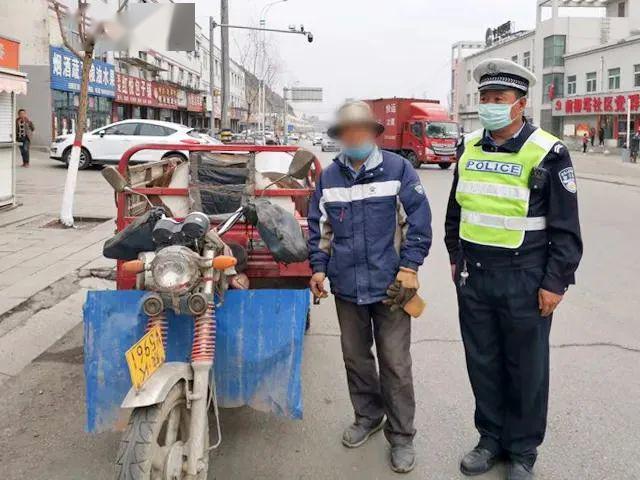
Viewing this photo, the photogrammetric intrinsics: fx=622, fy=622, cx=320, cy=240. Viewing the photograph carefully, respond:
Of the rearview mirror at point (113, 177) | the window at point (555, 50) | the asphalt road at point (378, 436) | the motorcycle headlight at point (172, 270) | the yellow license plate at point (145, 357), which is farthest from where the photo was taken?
the window at point (555, 50)

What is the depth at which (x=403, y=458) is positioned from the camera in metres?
3.07

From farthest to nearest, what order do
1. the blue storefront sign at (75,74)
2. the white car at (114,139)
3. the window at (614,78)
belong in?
the window at (614,78) < the blue storefront sign at (75,74) < the white car at (114,139)

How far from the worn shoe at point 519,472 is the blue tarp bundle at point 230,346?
1.05 meters

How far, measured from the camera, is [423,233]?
9.70 feet

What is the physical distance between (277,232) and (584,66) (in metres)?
49.4

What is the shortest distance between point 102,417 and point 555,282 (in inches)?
83.4

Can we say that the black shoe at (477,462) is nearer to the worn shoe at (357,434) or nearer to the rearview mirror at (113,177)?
the worn shoe at (357,434)

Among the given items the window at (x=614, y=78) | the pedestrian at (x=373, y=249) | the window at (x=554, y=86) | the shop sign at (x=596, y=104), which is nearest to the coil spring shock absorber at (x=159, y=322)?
the pedestrian at (x=373, y=249)

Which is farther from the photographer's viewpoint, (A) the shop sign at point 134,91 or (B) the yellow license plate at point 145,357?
(A) the shop sign at point 134,91

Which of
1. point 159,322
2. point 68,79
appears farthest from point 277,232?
point 68,79

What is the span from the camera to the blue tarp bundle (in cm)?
281

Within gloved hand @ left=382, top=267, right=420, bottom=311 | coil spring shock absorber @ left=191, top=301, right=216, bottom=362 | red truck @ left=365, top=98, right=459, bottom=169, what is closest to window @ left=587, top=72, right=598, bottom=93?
red truck @ left=365, top=98, right=459, bottom=169

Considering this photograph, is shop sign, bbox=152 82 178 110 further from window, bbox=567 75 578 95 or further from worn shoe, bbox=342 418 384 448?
worn shoe, bbox=342 418 384 448

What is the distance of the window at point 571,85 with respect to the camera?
4797 centimetres
